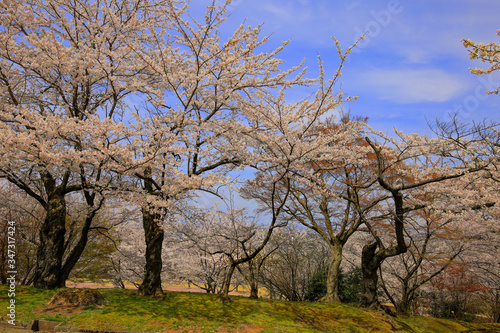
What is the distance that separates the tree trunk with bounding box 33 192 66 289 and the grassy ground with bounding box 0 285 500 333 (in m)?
0.56

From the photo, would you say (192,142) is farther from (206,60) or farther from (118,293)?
(118,293)

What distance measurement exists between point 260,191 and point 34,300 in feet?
32.9

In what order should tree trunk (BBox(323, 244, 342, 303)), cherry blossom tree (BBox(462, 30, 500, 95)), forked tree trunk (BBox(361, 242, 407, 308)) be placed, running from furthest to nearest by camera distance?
tree trunk (BBox(323, 244, 342, 303)) < forked tree trunk (BBox(361, 242, 407, 308)) < cherry blossom tree (BBox(462, 30, 500, 95))

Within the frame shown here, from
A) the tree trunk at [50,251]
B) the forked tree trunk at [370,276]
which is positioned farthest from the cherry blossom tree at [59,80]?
the forked tree trunk at [370,276]

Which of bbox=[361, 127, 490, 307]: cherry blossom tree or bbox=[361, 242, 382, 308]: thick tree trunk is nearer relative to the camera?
bbox=[361, 127, 490, 307]: cherry blossom tree

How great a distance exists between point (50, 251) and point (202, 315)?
213 inches

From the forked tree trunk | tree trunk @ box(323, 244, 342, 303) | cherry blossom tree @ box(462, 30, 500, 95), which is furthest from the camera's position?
tree trunk @ box(323, 244, 342, 303)

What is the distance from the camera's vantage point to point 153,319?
804cm

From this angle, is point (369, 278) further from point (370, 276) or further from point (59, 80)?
point (59, 80)

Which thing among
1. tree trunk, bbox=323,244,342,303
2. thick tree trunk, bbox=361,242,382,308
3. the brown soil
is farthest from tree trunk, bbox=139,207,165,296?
thick tree trunk, bbox=361,242,382,308

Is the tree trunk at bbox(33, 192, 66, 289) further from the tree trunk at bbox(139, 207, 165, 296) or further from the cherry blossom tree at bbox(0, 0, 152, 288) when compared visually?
the tree trunk at bbox(139, 207, 165, 296)

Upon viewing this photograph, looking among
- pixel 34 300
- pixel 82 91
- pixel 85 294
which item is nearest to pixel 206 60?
pixel 82 91

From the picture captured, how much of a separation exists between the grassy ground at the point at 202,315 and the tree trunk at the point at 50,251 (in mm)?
557

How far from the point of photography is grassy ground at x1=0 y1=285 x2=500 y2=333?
7.61 meters
